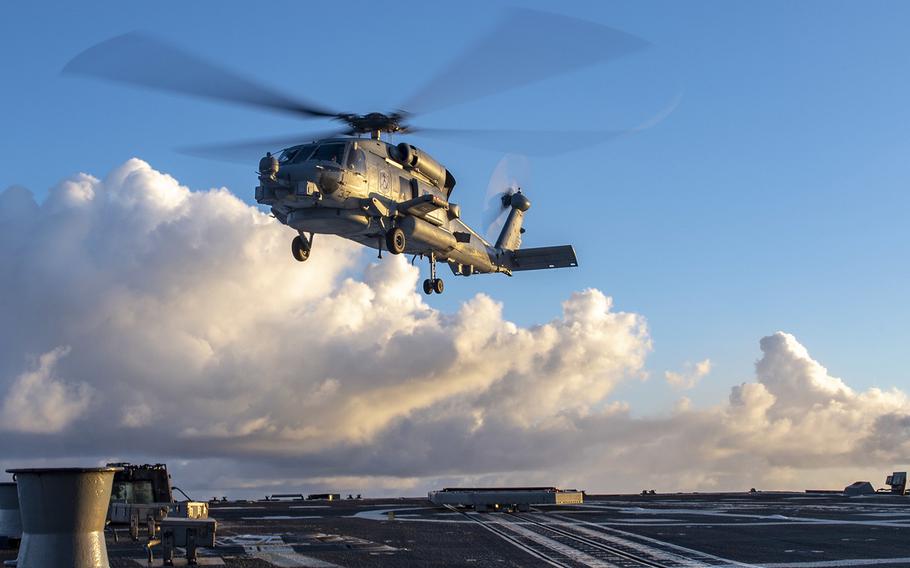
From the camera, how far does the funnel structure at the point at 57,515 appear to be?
45.2 feet

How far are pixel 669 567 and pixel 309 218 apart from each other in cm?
2101

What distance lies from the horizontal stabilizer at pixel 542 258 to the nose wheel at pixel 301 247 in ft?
46.0

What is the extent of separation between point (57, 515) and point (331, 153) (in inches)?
978

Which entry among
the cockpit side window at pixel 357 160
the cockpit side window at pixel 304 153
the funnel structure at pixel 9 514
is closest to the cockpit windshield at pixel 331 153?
the cockpit side window at pixel 304 153

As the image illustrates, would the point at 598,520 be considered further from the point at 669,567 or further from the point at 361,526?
the point at 669,567

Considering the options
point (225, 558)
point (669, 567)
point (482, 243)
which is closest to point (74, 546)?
point (225, 558)

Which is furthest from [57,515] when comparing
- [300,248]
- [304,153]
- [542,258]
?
[542,258]

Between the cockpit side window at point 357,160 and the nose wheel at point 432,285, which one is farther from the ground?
the cockpit side window at point 357,160

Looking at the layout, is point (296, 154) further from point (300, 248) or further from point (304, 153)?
point (300, 248)

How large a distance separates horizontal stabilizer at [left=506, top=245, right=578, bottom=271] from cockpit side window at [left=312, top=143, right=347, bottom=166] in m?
15.4

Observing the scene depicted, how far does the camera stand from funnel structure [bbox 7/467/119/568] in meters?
13.8

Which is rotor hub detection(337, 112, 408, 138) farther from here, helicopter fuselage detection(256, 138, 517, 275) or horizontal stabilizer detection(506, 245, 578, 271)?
horizontal stabilizer detection(506, 245, 578, 271)

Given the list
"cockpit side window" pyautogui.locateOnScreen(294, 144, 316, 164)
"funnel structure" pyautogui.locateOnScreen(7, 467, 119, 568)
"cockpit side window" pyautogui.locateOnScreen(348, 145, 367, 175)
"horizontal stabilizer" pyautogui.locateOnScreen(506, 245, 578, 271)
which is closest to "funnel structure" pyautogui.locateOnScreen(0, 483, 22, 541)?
"funnel structure" pyautogui.locateOnScreen(7, 467, 119, 568)

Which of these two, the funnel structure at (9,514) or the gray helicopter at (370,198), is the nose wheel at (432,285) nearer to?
the gray helicopter at (370,198)
